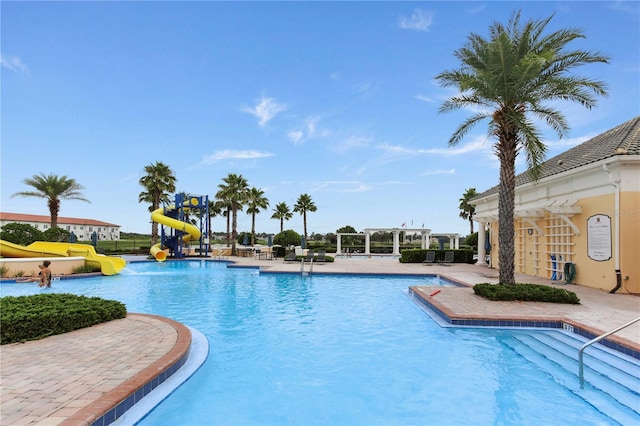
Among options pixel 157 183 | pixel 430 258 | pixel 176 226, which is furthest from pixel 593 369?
pixel 157 183

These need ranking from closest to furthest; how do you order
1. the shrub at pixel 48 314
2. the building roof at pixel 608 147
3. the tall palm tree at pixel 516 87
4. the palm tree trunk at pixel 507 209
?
the shrub at pixel 48 314, the tall palm tree at pixel 516 87, the palm tree trunk at pixel 507 209, the building roof at pixel 608 147

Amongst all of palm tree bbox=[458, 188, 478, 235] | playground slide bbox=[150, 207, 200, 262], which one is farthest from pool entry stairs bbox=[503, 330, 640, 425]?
palm tree bbox=[458, 188, 478, 235]

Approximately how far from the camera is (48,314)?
646 cm

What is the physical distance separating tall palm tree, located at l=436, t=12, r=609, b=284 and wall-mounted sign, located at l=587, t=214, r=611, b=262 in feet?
10.1

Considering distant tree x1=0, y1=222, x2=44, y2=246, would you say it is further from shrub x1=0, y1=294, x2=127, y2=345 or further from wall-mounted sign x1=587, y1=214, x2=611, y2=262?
wall-mounted sign x1=587, y1=214, x2=611, y2=262

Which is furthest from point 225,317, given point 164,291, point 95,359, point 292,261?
point 292,261

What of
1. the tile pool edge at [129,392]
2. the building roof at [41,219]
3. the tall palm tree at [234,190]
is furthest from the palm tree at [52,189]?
the building roof at [41,219]

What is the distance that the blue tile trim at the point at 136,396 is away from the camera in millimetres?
3629

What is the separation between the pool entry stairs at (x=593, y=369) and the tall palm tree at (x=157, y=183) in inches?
1259

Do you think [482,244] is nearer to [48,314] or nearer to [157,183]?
[48,314]

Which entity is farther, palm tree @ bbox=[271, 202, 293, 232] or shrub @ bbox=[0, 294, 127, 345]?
palm tree @ bbox=[271, 202, 293, 232]

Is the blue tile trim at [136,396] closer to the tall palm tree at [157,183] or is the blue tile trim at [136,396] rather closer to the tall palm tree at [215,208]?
the tall palm tree at [157,183]

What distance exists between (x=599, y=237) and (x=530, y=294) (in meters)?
4.55

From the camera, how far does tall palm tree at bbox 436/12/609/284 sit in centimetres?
1058
